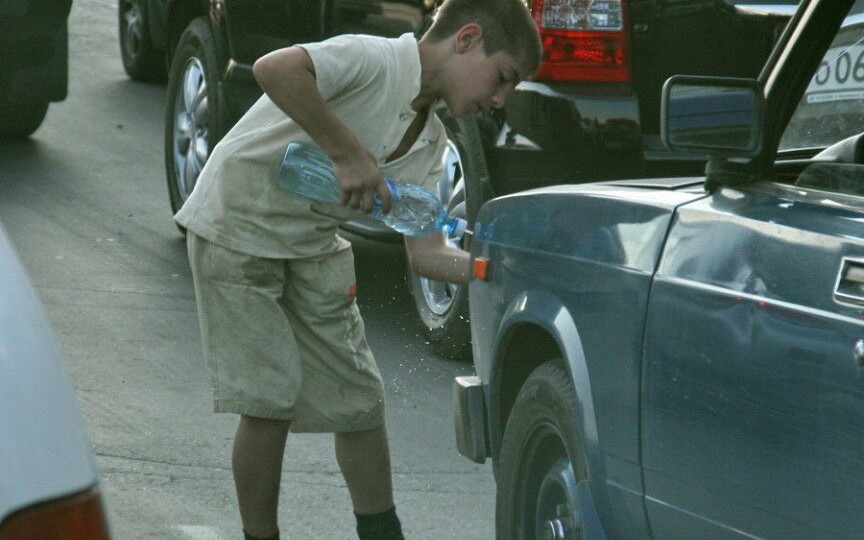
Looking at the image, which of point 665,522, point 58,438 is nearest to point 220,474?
point 665,522

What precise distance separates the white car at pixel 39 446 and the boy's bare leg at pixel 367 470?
7.89 feet

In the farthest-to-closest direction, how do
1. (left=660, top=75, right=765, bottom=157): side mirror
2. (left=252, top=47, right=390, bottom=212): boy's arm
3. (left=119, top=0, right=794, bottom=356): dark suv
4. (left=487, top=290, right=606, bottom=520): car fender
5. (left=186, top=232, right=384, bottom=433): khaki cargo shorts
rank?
(left=119, top=0, right=794, bottom=356): dark suv
(left=186, top=232, right=384, bottom=433): khaki cargo shorts
(left=252, top=47, right=390, bottom=212): boy's arm
(left=487, top=290, right=606, bottom=520): car fender
(left=660, top=75, right=765, bottom=157): side mirror

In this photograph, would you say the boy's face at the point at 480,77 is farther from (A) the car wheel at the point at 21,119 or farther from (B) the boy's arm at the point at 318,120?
(A) the car wheel at the point at 21,119

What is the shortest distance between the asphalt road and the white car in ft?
9.03

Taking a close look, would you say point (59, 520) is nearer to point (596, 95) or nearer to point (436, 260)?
point (436, 260)

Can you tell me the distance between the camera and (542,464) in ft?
12.8

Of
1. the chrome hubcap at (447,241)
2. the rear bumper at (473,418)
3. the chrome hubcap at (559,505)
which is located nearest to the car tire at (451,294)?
the chrome hubcap at (447,241)

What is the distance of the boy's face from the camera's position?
403 cm

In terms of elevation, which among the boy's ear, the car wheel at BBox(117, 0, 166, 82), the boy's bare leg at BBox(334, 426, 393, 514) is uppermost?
the boy's ear

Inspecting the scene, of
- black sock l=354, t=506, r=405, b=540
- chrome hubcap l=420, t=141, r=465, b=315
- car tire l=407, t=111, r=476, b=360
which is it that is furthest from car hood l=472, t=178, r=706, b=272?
chrome hubcap l=420, t=141, r=465, b=315

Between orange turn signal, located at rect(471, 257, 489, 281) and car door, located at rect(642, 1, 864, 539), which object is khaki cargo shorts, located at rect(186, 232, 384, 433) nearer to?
orange turn signal, located at rect(471, 257, 489, 281)

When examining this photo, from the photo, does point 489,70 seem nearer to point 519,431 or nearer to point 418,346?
point 519,431

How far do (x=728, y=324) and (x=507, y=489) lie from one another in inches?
46.0

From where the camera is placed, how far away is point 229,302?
4.26 metres
